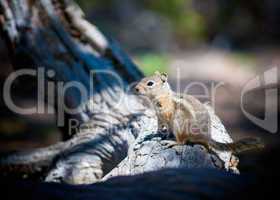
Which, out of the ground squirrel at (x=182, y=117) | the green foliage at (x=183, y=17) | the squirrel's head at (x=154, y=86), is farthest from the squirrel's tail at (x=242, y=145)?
the green foliage at (x=183, y=17)

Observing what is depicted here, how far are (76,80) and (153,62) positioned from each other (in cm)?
590

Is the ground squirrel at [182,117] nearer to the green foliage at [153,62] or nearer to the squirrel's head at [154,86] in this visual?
the squirrel's head at [154,86]

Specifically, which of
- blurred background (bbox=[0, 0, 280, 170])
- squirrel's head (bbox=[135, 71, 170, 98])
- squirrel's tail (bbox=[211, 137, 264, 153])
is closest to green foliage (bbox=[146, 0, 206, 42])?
blurred background (bbox=[0, 0, 280, 170])

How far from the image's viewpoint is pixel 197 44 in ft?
42.3

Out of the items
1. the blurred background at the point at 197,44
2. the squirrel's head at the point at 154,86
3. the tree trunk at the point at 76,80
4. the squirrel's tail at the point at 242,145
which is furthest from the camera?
the blurred background at the point at 197,44

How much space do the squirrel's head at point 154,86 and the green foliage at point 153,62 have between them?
625 cm

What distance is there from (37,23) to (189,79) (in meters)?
5.32

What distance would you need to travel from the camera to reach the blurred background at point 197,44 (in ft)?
31.6

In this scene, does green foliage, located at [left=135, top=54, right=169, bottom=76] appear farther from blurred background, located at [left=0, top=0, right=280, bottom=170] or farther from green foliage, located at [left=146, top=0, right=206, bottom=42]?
green foliage, located at [left=146, top=0, right=206, bottom=42]

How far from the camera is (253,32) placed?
13531 mm

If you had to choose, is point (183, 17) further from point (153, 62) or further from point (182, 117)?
point (182, 117)

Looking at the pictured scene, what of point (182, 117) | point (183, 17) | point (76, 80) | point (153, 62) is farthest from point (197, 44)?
point (182, 117)

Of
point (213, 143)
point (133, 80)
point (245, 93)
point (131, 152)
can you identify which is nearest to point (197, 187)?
point (213, 143)

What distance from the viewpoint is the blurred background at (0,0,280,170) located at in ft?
31.6
